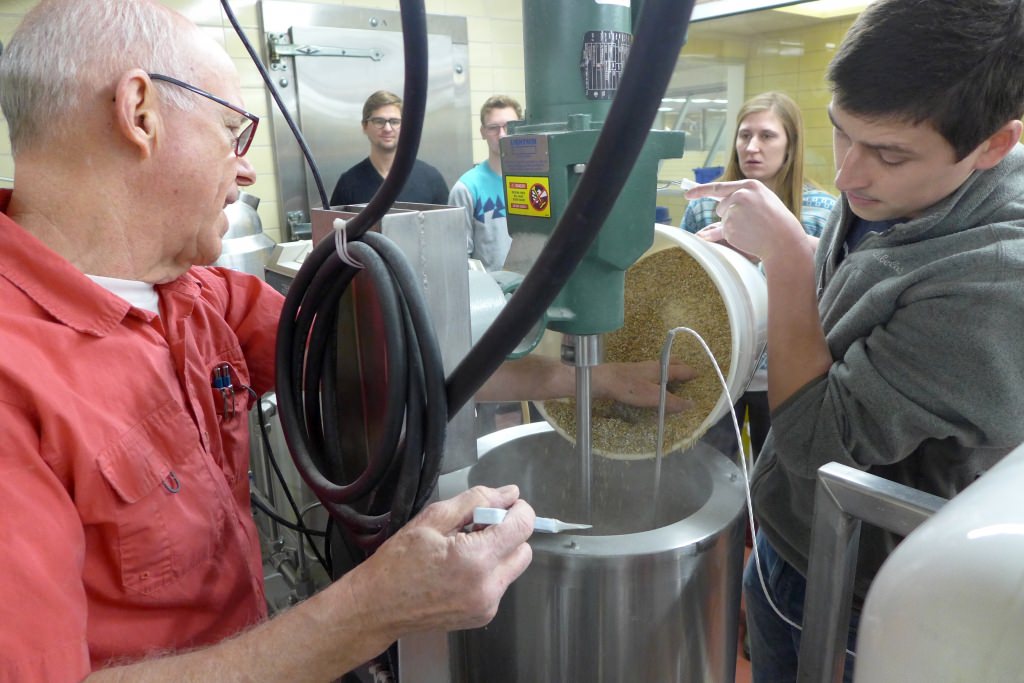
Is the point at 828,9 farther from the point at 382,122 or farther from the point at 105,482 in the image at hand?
the point at 105,482

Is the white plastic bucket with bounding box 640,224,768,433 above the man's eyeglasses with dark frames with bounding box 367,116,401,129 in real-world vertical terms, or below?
below

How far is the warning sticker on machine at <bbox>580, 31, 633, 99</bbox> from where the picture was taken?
62 centimetres

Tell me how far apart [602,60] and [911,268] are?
393 mm

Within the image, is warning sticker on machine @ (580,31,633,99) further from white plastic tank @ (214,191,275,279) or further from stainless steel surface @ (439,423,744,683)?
white plastic tank @ (214,191,275,279)

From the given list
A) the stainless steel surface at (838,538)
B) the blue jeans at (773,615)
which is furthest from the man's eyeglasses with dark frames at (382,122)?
the stainless steel surface at (838,538)

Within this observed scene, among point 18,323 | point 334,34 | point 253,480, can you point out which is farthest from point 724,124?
point 18,323

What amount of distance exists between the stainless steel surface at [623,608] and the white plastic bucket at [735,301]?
12 centimetres

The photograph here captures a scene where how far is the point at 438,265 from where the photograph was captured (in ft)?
2.10

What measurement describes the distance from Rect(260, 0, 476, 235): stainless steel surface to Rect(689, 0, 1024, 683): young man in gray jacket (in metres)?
2.73

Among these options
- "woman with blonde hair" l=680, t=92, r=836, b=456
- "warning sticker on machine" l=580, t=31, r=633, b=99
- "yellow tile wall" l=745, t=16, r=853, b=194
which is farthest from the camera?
"yellow tile wall" l=745, t=16, r=853, b=194

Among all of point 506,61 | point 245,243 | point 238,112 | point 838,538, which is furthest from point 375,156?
point 838,538

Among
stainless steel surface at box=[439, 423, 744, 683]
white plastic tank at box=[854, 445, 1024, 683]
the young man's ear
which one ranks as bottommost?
stainless steel surface at box=[439, 423, 744, 683]

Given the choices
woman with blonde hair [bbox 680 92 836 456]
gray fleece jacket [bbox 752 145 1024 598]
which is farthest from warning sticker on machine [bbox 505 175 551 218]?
woman with blonde hair [bbox 680 92 836 456]

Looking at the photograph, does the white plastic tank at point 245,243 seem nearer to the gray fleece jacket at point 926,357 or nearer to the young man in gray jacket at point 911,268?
the young man in gray jacket at point 911,268
